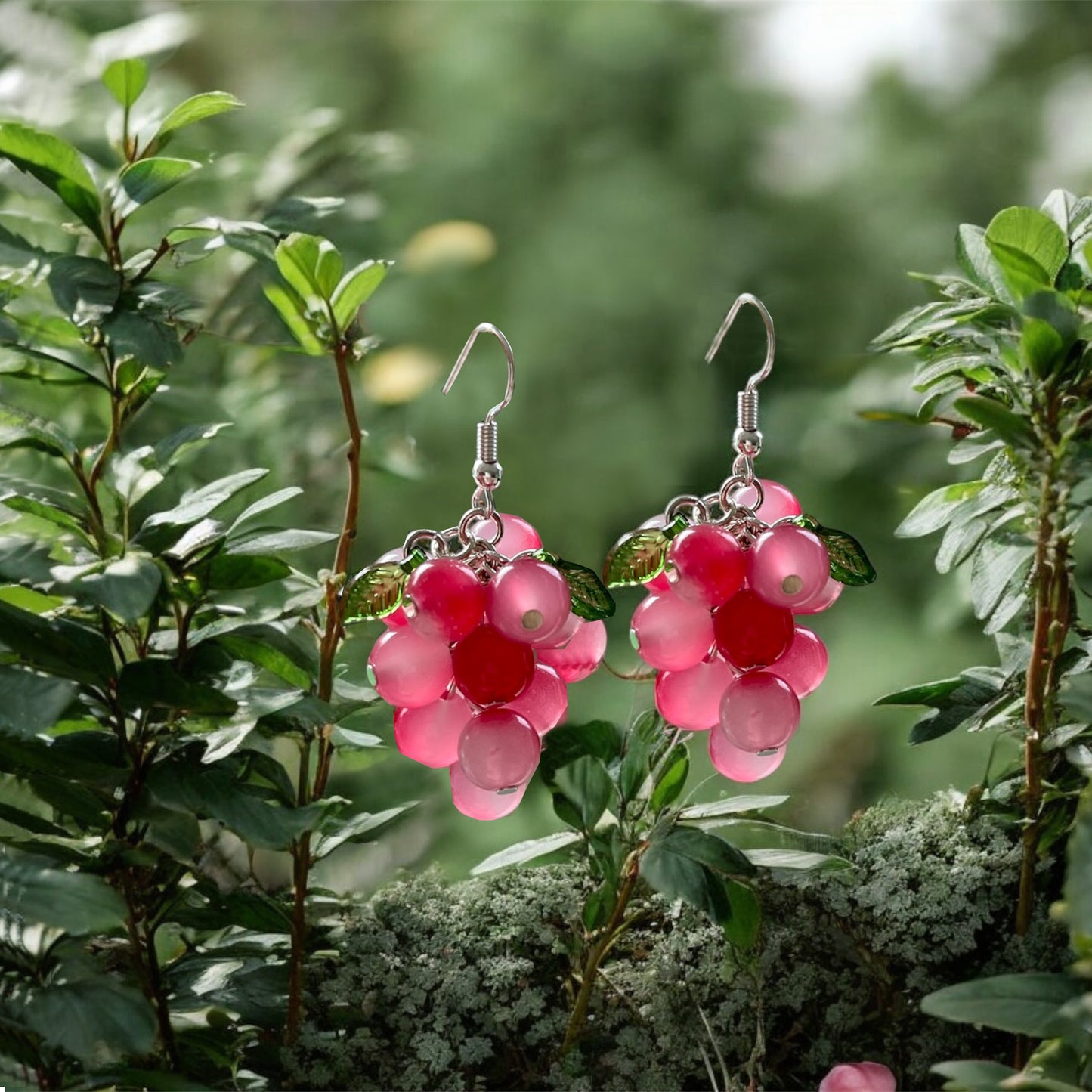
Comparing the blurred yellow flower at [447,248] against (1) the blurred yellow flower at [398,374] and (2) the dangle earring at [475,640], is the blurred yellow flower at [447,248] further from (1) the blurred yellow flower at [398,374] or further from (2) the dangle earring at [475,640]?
(2) the dangle earring at [475,640]

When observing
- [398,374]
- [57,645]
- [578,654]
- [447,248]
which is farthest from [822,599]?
[447,248]

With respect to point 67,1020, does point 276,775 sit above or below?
above

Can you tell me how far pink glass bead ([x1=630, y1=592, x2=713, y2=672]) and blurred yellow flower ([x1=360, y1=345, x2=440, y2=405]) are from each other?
735 mm

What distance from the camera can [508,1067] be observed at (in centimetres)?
67

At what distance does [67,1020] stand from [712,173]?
1.51 meters

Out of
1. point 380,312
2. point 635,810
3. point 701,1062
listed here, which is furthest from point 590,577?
point 380,312

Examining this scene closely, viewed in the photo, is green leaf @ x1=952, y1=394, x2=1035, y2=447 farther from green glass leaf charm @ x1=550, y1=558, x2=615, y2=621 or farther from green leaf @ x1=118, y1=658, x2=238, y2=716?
green leaf @ x1=118, y1=658, x2=238, y2=716

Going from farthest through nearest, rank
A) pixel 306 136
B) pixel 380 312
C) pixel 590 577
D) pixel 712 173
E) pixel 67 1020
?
pixel 712 173
pixel 380 312
pixel 306 136
pixel 590 577
pixel 67 1020

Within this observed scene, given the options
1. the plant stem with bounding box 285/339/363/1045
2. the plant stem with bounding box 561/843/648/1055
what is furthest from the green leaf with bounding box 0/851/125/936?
the plant stem with bounding box 561/843/648/1055

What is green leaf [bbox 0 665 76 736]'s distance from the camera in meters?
0.52

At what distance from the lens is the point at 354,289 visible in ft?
2.04

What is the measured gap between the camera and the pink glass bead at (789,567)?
604 millimetres

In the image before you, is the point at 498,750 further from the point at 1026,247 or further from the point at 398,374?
the point at 398,374

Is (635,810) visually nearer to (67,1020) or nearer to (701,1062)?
(701,1062)
